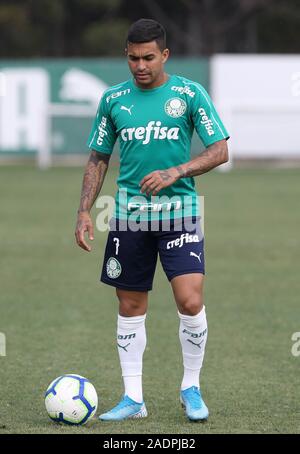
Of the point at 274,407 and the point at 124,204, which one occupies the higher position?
the point at 124,204

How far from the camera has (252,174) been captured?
75.4ft

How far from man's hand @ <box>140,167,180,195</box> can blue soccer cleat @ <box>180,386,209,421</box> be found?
3.69 feet

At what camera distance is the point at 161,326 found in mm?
8609

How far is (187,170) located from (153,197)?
326 millimetres

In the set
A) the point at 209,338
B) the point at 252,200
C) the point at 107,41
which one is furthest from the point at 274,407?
the point at 107,41

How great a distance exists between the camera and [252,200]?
1809 cm

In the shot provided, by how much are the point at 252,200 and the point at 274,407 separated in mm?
12102

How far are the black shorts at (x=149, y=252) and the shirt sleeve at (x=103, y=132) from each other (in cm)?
43

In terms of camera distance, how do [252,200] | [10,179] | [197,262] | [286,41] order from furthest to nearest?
[286,41] → [10,179] → [252,200] → [197,262]

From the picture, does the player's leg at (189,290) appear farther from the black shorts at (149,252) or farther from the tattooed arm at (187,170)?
the tattooed arm at (187,170)

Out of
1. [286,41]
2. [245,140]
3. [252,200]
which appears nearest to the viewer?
[252,200]

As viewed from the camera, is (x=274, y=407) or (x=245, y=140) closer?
(x=274, y=407)
